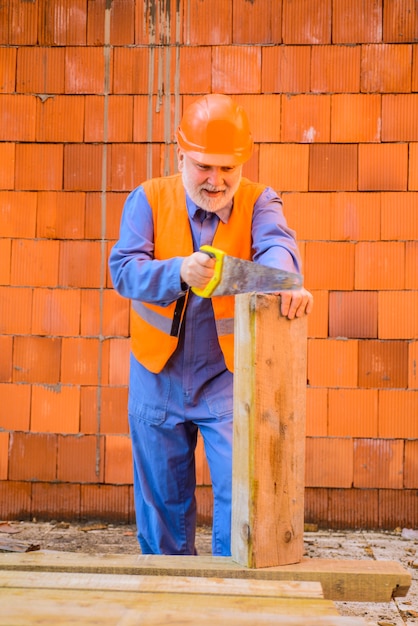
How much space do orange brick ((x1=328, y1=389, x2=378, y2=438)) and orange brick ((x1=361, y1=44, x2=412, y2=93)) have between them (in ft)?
6.02

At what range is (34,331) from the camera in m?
4.90

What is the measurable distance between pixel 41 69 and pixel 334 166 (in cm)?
190

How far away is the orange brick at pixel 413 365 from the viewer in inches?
187

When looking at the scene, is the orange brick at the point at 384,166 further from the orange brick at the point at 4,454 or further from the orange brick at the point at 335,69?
the orange brick at the point at 4,454

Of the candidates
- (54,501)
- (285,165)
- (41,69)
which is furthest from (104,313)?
(41,69)

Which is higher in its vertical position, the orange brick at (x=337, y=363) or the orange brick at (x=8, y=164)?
the orange brick at (x=8, y=164)

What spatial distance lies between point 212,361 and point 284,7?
262cm

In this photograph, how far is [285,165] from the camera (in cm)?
479

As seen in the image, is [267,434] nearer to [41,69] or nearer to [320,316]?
[320,316]

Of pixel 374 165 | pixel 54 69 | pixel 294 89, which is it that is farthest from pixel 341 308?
pixel 54 69

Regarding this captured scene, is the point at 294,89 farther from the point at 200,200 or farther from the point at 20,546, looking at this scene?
the point at 20,546

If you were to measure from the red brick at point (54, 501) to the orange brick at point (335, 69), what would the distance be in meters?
2.90

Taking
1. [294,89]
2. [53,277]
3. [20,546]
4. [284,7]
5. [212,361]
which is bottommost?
[20,546]

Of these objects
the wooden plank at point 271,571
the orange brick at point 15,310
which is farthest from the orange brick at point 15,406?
the wooden plank at point 271,571
